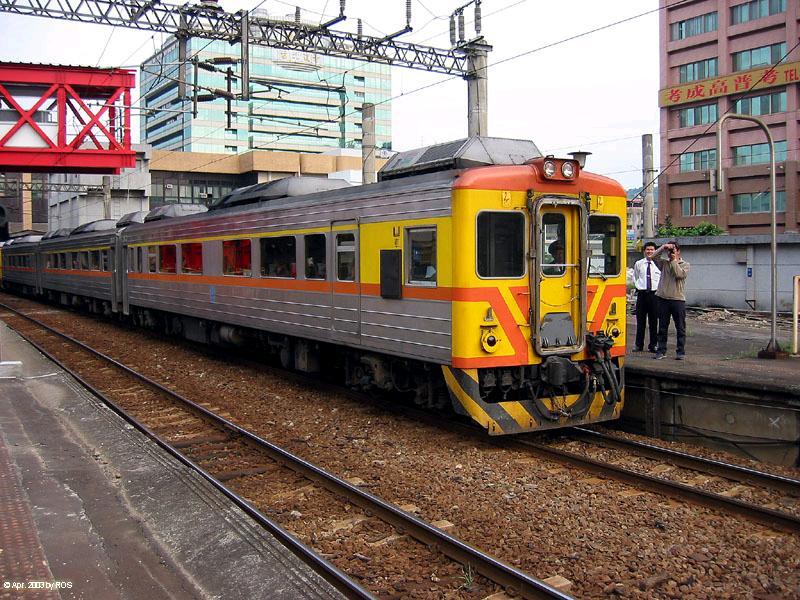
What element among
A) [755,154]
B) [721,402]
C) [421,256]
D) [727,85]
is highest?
[727,85]

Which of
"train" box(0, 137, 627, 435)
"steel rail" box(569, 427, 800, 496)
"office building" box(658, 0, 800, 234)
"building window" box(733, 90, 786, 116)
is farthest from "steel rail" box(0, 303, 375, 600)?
"building window" box(733, 90, 786, 116)

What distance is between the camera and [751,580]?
462 centimetres

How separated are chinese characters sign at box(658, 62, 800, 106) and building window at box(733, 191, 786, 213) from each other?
6412 mm

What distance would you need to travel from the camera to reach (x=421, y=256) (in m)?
8.24

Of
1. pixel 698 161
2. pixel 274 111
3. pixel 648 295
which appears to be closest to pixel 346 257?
pixel 648 295

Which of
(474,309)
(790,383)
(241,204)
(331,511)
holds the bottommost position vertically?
(331,511)

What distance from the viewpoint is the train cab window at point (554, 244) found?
8.08m

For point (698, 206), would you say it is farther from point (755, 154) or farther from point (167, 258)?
point (167, 258)

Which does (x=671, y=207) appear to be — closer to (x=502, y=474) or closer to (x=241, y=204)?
(x=241, y=204)

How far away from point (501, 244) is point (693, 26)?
49.8 m

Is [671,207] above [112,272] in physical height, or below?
above

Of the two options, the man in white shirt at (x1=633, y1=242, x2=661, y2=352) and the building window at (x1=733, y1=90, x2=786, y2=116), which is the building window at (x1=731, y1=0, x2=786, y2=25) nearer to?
the building window at (x1=733, y1=90, x2=786, y2=116)

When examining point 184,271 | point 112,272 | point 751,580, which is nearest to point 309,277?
point 184,271

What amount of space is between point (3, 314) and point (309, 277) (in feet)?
66.9
